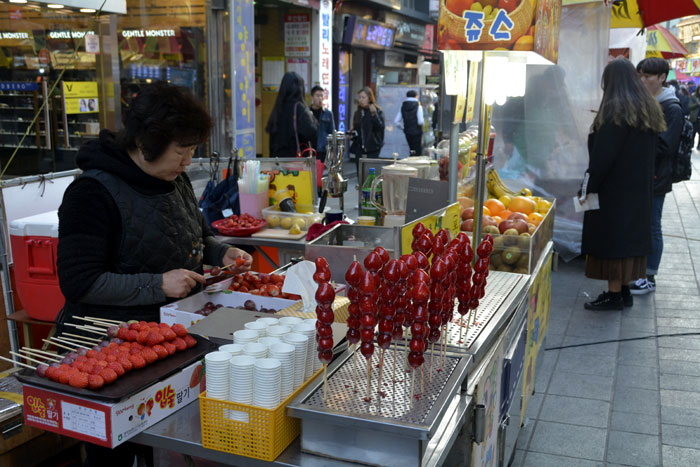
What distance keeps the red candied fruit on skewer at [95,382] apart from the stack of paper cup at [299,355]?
0.56 meters

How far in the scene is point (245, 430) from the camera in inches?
74.5

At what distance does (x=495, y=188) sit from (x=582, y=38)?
11.3 ft

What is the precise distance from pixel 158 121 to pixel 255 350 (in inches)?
45.5

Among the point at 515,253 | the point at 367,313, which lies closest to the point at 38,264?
the point at 367,313

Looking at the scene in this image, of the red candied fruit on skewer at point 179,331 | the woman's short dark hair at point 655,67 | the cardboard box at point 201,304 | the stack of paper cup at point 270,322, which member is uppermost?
the woman's short dark hair at point 655,67

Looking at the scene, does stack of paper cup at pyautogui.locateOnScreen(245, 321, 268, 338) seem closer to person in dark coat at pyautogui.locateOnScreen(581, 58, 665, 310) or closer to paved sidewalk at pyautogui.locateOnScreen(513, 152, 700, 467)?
paved sidewalk at pyautogui.locateOnScreen(513, 152, 700, 467)

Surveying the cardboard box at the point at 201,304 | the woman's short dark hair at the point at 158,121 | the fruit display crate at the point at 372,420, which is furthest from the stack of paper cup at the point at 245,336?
the woman's short dark hair at the point at 158,121

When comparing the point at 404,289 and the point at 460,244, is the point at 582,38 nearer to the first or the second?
the point at 460,244

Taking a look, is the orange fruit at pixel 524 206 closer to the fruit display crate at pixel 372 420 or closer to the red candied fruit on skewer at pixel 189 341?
the fruit display crate at pixel 372 420

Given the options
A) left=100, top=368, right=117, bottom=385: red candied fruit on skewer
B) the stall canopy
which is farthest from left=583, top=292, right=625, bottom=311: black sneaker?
the stall canopy

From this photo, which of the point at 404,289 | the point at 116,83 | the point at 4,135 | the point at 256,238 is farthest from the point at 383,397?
the point at 116,83

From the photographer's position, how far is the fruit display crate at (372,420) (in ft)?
6.08

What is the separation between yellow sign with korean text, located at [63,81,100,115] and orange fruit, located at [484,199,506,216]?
18.1 ft

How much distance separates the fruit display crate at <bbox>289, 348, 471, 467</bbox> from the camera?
185cm
